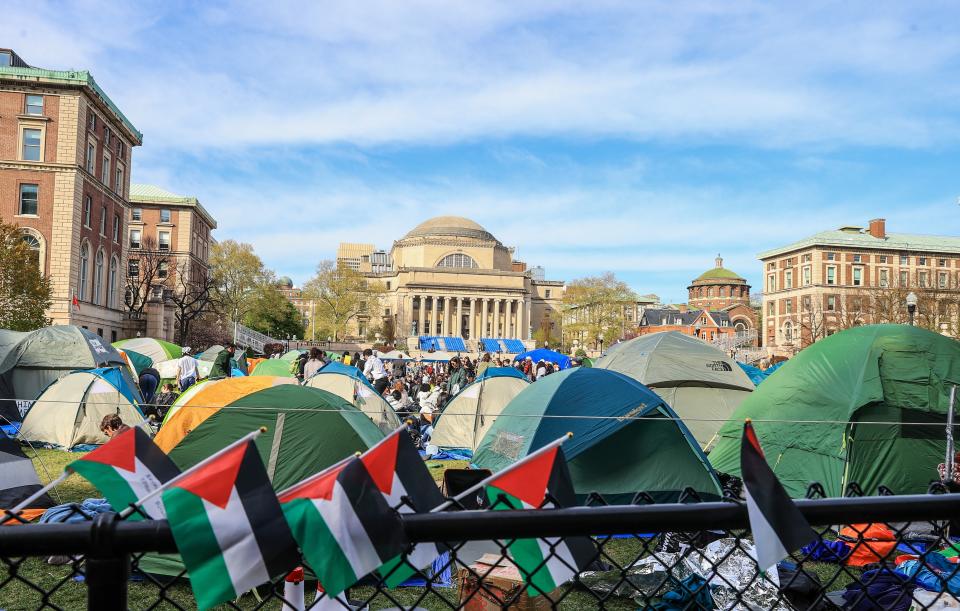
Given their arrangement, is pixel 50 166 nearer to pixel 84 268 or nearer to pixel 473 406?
pixel 84 268

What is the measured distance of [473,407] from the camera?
15820mm

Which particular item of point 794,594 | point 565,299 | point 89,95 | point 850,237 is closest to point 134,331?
point 89,95

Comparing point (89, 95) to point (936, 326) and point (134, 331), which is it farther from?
point (936, 326)

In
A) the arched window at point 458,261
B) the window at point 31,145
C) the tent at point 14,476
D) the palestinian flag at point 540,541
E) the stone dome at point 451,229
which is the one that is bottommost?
the tent at point 14,476

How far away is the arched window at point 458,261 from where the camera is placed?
370 feet

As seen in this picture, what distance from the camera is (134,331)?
2120 inches

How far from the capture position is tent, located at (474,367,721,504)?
30.7 ft

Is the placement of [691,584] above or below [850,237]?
below

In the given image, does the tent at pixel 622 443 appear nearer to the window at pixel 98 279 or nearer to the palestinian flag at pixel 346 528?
the palestinian flag at pixel 346 528

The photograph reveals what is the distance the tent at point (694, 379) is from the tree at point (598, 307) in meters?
69.7

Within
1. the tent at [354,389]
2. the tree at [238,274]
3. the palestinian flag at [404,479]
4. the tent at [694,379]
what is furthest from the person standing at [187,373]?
the tree at [238,274]

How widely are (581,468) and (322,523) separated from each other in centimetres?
799

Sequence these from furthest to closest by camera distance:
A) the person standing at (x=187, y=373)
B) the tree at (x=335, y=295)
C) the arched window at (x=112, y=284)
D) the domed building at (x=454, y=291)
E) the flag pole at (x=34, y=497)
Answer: the domed building at (x=454, y=291), the tree at (x=335, y=295), the arched window at (x=112, y=284), the person standing at (x=187, y=373), the flag pole at (x=34, y=497)

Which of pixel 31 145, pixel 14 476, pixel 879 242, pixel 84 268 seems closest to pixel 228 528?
pixel 14 476
